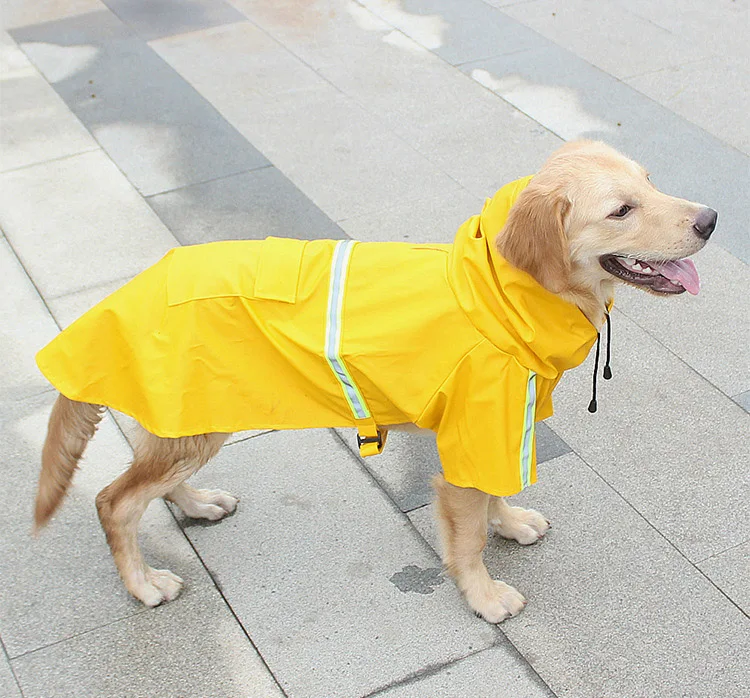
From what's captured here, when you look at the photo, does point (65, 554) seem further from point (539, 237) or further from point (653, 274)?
point (653, 274)

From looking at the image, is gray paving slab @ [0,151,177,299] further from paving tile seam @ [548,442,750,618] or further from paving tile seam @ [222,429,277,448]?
paving tile seam @ [548,442,750,618]

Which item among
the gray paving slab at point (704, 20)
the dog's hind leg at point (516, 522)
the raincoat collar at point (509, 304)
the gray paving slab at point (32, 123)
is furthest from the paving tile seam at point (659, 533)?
the gray paving slab at point (704, 20)

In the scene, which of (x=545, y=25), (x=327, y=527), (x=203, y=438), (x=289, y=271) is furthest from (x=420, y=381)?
(x=545, y=25)

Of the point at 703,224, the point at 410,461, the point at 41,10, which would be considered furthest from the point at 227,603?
the point at 41,10

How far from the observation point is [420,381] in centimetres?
334

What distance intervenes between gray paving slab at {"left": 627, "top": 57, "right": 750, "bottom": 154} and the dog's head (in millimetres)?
4062

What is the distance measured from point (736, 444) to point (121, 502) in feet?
9.31

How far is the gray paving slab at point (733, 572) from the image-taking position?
151 inches

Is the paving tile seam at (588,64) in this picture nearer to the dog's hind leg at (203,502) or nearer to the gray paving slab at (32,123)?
the gray paving slab at (32,123)

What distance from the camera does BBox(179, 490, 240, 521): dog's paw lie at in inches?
165

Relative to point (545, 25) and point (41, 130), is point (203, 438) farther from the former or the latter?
point (545, 25)

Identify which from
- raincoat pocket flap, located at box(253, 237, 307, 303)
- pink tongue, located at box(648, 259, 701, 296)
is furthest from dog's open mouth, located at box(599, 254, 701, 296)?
raincoat pocket flap, located at box(253, 237, 307, 303)

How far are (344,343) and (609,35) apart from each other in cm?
614

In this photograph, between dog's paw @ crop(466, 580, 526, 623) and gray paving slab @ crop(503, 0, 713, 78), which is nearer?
dog's paw @ crop(466, 580, 526, 623)
